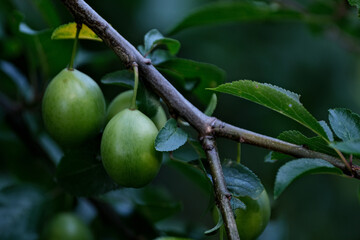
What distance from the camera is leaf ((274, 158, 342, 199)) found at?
0.63m

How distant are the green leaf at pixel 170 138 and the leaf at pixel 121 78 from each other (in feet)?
0.48

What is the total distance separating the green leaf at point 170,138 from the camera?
77 centimetres

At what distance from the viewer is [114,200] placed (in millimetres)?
1218

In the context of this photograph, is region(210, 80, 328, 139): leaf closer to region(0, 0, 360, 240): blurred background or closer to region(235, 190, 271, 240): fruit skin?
region(235, 190, 271, 240): fruit skin

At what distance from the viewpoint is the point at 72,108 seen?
2.78 feet

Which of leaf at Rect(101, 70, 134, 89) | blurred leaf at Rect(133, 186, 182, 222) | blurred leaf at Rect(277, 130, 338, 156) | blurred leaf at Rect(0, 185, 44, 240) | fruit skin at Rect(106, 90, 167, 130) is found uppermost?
leaf at Rect(101, 70, 134, 89)

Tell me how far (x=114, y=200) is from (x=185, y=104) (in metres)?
0.52

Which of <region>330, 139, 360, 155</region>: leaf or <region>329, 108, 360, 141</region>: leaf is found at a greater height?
<region>330, 139, 360, 155</region>: leaf

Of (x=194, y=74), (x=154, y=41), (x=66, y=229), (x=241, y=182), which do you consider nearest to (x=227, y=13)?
(x=194, y=74)

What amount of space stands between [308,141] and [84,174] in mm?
479

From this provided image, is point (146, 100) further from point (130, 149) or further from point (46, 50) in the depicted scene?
point (46, 50)

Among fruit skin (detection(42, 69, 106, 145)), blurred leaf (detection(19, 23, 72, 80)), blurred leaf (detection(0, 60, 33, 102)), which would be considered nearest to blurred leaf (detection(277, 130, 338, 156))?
fruit skin (detection(42, 69, 106, 145))

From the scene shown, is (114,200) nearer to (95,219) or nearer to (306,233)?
(95,219)

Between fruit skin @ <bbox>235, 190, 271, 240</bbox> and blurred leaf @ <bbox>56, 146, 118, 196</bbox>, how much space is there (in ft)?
0.91
